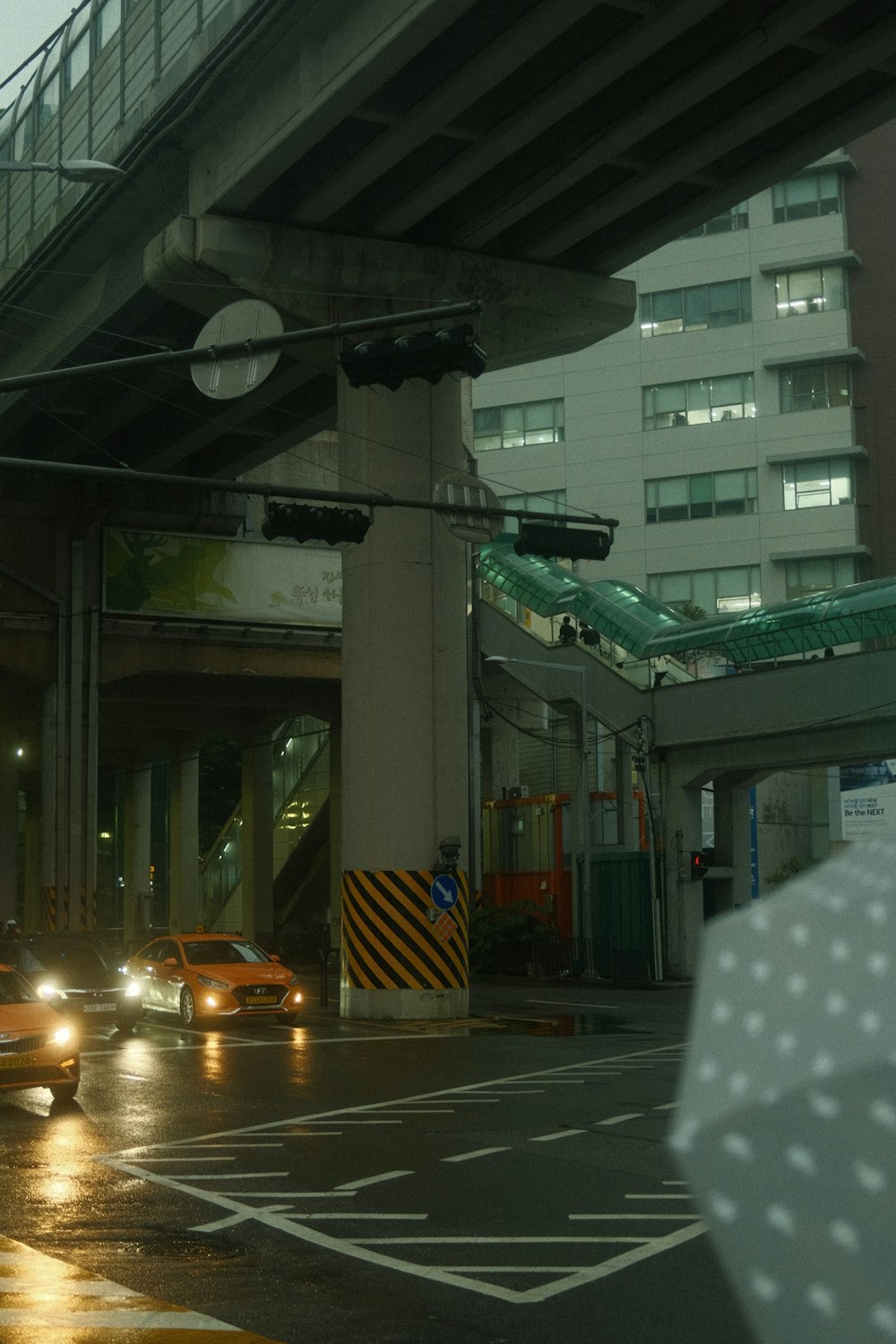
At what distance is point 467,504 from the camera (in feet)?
68.1

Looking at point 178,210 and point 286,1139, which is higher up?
point 178,210

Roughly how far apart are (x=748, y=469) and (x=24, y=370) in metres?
34.7

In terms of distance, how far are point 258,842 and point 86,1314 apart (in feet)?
150

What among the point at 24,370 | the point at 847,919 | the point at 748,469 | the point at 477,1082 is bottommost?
the point at 477,1082

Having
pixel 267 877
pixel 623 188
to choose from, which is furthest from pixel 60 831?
pixel 623 188

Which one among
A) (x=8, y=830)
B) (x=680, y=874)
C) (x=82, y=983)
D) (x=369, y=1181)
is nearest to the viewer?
(x=369, y=1181)

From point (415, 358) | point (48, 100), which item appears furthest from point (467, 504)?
point (48, 100)

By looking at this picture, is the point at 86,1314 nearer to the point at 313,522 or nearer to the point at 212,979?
the point at 313,522

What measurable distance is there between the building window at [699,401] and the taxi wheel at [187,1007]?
41.8 m

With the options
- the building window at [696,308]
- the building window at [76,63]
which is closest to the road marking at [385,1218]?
the building window at [76,63]

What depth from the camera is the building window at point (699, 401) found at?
6200cm

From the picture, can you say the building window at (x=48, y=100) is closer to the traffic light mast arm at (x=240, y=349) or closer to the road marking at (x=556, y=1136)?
the traffic light mast arm at (x=240, y=349)

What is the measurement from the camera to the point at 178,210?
27.2 m

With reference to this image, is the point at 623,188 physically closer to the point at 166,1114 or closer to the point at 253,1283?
the point at 166,1114
